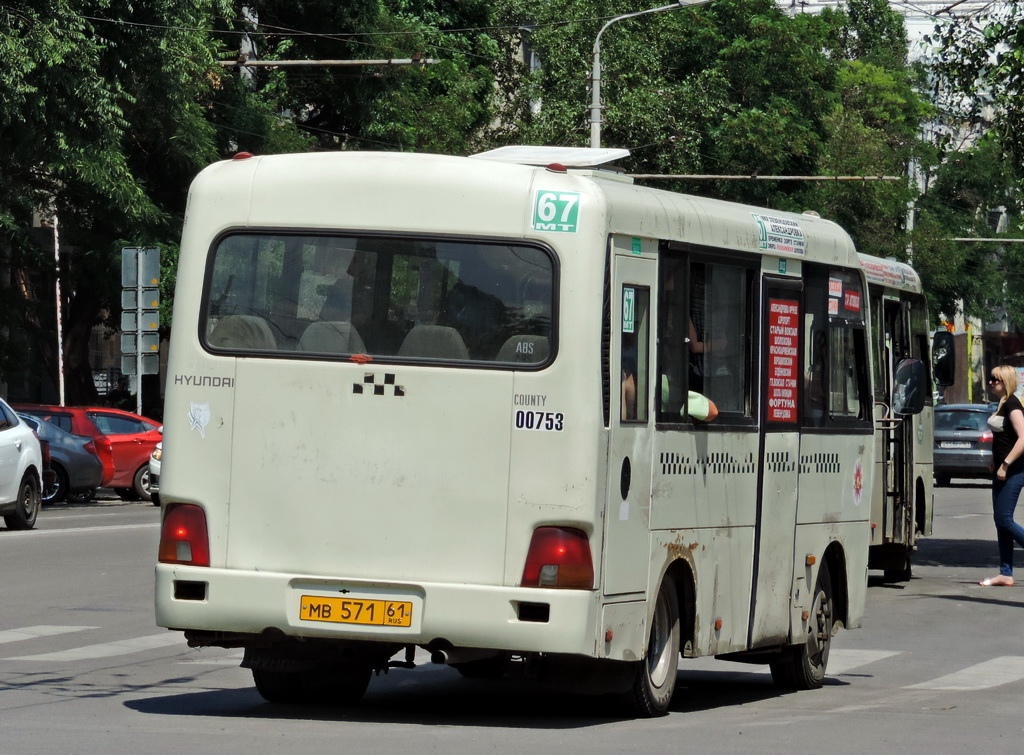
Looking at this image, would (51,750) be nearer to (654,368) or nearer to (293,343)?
(293,343)

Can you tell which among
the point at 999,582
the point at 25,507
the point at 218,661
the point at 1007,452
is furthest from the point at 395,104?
the point at 218,661

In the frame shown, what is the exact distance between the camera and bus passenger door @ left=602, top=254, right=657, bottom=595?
8641 millimetres

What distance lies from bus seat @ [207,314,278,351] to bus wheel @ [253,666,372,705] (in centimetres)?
169

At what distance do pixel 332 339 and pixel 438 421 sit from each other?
64 centimetres

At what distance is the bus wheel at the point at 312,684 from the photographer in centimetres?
963

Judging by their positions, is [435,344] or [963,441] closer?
[435,344]

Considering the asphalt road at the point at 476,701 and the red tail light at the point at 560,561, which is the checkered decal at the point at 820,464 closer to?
the asphalt road at the point at 476,701

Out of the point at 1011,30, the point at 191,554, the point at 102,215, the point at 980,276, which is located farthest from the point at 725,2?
the point at 191,554

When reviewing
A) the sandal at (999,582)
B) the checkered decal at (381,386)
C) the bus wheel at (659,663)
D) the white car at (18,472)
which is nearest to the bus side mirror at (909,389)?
the bus wheel at (659,663)

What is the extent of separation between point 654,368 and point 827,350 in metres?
2.31

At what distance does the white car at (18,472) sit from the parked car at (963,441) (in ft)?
69.0

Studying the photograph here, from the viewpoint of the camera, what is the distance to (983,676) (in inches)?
462

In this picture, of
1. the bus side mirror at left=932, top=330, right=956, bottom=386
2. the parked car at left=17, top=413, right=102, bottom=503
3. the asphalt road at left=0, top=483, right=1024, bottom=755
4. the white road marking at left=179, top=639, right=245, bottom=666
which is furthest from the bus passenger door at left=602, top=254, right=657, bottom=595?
the parked car at left=17, top=413, right=102, bottom=503

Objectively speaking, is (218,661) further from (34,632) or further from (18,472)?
(18,472)
